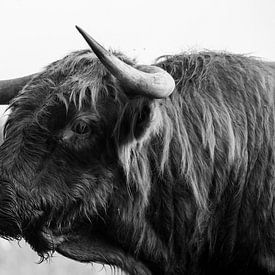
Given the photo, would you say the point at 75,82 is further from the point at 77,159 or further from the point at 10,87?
the point at 10,87

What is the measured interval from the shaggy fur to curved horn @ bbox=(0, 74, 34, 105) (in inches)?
15.8

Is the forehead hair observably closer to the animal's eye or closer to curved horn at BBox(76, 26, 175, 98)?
the animal's eye

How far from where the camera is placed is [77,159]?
4949 mm

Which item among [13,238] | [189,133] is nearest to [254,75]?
[189,133]

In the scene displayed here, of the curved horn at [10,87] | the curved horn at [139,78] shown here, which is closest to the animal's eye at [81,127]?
the curved horn at [139,78]

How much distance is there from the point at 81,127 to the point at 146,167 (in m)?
0.46

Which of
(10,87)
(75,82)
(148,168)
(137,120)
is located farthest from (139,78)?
(10,87)

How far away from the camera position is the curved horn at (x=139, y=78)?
4480 mm

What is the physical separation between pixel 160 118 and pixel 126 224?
65cm

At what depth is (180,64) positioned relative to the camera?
5492mm

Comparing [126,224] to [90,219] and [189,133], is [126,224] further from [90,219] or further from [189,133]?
[189,133]

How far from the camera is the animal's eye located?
4.92m

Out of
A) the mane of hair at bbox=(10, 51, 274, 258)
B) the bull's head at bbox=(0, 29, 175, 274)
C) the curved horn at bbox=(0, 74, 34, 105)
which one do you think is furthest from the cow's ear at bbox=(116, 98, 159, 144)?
the curved horn at bbox=(0, 74, 34, 105)

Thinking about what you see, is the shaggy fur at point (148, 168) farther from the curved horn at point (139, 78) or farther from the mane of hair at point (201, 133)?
the curved horn at point (139, 78)
